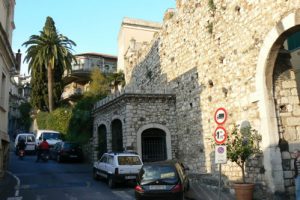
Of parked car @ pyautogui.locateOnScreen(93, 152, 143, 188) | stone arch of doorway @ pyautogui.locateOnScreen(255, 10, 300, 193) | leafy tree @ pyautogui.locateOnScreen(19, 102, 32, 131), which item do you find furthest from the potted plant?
leafy tree @ pyautogui.locateOnScreen(19, 102, 32, 131)

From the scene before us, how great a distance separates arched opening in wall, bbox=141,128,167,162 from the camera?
17281mm

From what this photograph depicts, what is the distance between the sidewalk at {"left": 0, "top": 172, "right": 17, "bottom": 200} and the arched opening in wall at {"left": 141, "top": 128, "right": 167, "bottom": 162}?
253 inches

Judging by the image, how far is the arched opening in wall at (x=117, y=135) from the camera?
60.1 ft

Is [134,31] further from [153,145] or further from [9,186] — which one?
[9,186]

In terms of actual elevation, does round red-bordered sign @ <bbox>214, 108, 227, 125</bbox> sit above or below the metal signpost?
above

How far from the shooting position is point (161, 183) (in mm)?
9711

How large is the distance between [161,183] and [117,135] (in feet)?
30.6

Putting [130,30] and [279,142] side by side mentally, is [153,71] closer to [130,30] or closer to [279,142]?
[279,142]

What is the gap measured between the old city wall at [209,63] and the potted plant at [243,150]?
1.21 feet

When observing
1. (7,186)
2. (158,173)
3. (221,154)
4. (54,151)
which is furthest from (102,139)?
(221,154)

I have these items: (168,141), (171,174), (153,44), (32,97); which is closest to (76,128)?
(32,97)

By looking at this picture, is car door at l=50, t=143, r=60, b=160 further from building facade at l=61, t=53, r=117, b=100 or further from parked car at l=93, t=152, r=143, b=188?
building facade at l=61, t=53, r=117, b=100

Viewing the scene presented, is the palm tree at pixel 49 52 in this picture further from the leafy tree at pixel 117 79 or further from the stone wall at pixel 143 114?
the stone wall at pixel 143 114

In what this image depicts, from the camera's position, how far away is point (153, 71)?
21.0 metres
